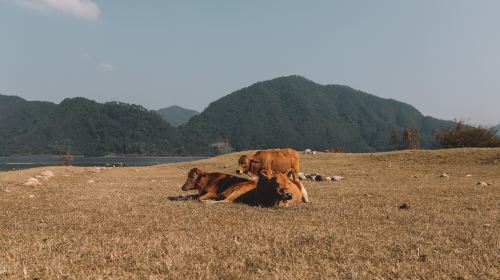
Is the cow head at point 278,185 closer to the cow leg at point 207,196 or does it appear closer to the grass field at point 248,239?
the grass field at point 248,239

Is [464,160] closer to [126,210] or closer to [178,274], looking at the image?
[126,210]

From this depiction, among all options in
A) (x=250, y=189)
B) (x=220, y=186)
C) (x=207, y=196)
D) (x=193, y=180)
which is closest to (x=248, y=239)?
(x=250, y=189)

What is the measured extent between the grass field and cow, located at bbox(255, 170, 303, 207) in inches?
18.7

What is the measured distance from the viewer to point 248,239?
8516 millimetres

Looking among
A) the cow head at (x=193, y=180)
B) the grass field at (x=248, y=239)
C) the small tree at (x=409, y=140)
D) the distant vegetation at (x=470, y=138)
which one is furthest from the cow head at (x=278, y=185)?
the small tree at (x=409, y=140)

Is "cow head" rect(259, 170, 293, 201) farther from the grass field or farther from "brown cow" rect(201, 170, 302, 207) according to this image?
the grass field

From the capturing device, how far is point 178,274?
20.4 ft

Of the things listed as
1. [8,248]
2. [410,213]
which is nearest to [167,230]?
[8,248]

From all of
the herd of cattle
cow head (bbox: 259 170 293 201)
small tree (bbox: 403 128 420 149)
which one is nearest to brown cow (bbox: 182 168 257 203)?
the herd of cattle

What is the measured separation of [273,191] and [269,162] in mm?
10449

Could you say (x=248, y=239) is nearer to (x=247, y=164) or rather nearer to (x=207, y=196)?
(x=207, y=196)

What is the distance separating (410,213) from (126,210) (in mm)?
8158

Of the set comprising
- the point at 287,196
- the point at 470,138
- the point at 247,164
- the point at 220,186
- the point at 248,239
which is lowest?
the point at 248,239

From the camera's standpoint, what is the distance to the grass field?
6.43 meters
